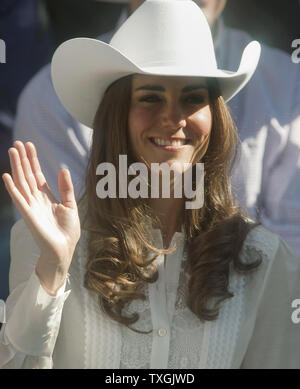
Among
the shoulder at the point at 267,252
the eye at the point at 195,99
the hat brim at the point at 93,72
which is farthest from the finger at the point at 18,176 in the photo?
the shoulder at the point at 267,252

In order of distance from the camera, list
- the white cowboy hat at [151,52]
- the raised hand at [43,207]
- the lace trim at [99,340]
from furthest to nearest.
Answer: the white cowboy hat at [151,52] → the lace trim at [99,340] → the raised hand at [43,207]

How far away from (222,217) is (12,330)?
634 millimetres

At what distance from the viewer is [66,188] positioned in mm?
1690

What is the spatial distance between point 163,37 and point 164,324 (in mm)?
758

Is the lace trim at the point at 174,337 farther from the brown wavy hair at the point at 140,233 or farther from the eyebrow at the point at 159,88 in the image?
the eyebrow at the point at 159,88

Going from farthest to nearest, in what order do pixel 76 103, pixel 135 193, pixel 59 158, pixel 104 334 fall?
pixel 59 158 < pixel 76 103 < pixel 135 193 < pixel 104 334

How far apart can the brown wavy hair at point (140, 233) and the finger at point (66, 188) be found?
0.66 ft

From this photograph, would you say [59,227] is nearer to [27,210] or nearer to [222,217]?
[27,210]

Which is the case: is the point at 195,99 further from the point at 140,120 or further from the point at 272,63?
the point at 272,63

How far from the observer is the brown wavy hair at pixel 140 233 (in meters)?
1.85

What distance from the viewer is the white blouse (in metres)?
1.73

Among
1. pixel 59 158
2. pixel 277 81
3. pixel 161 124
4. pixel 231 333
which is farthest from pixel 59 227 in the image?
pixel 277 81

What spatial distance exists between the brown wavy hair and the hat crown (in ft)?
0.27
